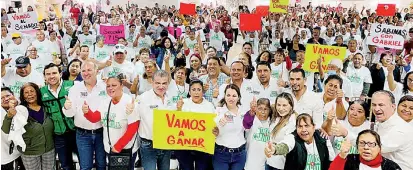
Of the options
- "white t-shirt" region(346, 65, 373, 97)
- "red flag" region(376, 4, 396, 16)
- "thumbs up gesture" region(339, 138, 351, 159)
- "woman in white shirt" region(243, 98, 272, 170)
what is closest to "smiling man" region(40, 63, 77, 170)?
"woman in white shirt" region(243, 98, 272, 170)

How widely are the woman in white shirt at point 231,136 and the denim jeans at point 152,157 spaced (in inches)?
22.9

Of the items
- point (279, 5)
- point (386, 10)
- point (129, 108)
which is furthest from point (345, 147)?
point (386, 10)

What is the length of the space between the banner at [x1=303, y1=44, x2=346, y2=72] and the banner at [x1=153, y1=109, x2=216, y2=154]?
2830 millimetres

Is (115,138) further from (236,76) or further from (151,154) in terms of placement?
(236,76)

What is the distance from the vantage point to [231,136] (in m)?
3.85

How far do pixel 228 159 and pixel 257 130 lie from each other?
0.40m

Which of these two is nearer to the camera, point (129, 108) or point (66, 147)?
point (129, 108)

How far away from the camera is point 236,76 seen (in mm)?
4793

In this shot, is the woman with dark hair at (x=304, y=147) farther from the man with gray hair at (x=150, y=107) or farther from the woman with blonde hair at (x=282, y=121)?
the man with gray hair at (x=150, y=107)

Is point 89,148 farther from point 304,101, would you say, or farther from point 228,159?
point 304,101

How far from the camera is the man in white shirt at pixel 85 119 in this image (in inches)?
164

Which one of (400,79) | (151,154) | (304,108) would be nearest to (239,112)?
(304,108)

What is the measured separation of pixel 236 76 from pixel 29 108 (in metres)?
2.20

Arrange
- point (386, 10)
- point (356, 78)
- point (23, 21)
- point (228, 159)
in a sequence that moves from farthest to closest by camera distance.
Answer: point (386, 10) → point (23, 21) → point (356, 78) → point (228, 159)
